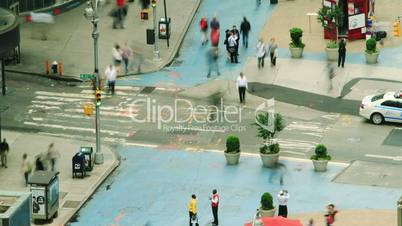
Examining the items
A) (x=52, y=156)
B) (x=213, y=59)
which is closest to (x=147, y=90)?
(x=213, y=59)

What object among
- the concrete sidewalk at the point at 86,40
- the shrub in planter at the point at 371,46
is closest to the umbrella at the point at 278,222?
the shrub in planter at the point at 371,46

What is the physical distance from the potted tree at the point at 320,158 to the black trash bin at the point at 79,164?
10.1 meters

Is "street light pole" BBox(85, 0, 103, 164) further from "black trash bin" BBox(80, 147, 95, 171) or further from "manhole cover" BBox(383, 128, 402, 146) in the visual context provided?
"manhole cover" BBox(383, 128, 402, 146)

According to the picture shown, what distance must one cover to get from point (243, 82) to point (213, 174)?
31.5 feet

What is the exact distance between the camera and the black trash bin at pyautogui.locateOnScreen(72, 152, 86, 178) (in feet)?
183

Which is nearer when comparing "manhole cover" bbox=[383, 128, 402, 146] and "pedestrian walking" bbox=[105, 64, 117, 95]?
"manhole cover" bbox=[383, 128, 402, 146]

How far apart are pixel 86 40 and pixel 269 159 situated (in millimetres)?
21856

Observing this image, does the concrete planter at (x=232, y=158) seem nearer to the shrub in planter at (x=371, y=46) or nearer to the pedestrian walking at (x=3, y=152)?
the pedestrian walking at (x=3, y=152)

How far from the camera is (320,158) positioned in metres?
56.3

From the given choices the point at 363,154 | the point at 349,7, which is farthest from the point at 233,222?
the point at 349,7

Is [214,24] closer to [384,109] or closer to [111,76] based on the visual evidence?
[111,76]

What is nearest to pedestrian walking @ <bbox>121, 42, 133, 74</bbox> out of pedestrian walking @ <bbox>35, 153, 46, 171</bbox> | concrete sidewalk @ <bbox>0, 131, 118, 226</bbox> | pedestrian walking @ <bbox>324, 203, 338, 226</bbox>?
concrete sidewalk @ <bbox>0, 131, 118, 226</bbox>

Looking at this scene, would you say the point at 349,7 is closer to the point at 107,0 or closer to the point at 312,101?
the point at 312,101

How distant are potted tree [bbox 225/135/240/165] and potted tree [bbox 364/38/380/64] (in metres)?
15.5
